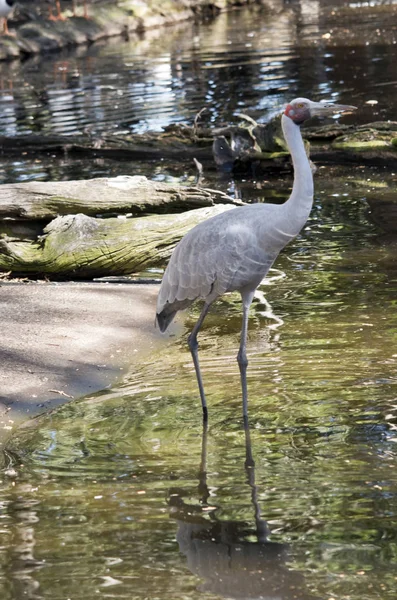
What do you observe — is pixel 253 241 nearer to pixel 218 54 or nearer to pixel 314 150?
pixel 314 150

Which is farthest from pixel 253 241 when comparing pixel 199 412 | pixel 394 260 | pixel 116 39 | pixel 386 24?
pixel 116 39

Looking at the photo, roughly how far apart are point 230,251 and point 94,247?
316 centimetres

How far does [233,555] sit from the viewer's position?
490cm

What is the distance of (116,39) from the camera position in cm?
3500

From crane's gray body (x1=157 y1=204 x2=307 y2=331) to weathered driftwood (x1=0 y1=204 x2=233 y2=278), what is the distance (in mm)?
2595

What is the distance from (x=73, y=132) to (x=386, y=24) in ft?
57.1

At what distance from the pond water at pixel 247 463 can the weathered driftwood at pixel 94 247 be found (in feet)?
2.68

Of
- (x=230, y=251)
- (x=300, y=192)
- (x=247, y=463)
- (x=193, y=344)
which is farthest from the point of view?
(x=193, y=344)

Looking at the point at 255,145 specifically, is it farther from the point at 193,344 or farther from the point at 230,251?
the point at 230,251

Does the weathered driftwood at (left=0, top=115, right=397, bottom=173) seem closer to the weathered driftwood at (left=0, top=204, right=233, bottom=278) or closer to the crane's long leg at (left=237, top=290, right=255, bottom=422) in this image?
the weathered driftwood at (left=0, top=204, right=233, bottom=278)

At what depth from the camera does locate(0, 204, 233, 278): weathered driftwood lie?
9.40 m

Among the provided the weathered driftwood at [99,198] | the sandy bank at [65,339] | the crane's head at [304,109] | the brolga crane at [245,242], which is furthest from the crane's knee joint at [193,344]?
the weathered driftwood at [99,198]

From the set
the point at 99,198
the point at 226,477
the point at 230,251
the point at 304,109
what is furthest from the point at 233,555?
the point at 99,198

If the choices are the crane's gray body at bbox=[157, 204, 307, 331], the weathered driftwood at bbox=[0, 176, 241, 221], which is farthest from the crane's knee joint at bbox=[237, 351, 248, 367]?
the weathered driftwood at bbox=[0, 176, 241, 221]
